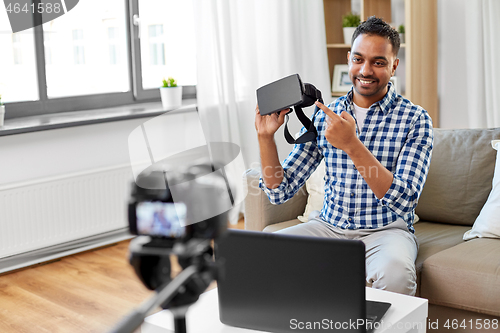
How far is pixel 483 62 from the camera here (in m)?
2.94

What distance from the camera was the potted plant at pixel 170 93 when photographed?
3.29 metres

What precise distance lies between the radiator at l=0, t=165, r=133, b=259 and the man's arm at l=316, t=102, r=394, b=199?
1.38 meters

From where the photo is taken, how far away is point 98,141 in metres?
2.94

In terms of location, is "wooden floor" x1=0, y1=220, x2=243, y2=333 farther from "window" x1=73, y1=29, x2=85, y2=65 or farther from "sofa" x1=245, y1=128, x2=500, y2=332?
"window" x1=73, y1=29, x2=85, y2=65

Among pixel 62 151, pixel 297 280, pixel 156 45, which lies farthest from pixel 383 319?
pixel 156 45

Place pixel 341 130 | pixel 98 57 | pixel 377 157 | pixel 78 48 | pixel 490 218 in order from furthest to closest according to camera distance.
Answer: pixel 98 57, pixel 78 48, pixel 490 218, pixel 377 157, pixel 341 130

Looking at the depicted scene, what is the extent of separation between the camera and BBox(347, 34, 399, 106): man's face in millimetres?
1637

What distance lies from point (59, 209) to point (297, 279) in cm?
195

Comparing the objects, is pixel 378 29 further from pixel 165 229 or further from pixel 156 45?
pixel 156 45

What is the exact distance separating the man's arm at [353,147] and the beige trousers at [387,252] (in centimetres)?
17

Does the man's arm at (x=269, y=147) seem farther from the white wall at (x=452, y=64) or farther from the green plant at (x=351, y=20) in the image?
the green plant at (x=351, y=20)

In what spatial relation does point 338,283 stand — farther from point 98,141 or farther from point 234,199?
point 98,141

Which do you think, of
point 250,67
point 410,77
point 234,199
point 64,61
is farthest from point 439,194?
point 64,61

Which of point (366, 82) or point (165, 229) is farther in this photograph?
point (366, 82)
